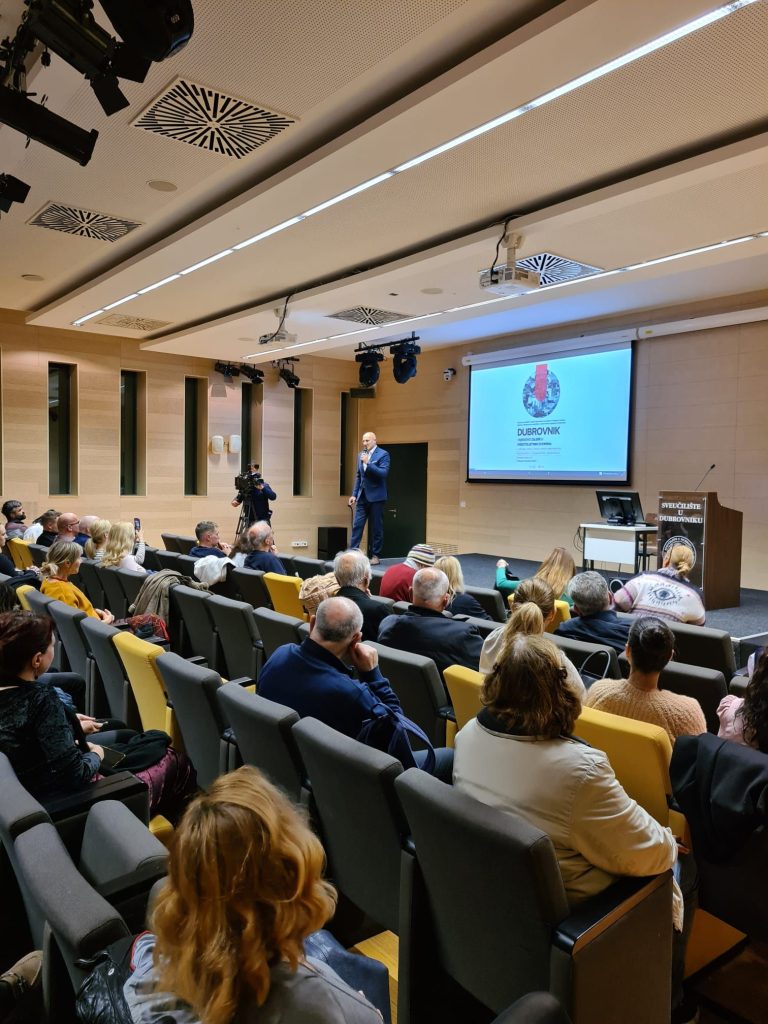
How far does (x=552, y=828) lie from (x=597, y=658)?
1.80 m

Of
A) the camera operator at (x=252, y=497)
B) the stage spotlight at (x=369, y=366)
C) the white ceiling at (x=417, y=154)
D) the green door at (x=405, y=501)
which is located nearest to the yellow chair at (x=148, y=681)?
the white ceiling at (x=417, y=154)

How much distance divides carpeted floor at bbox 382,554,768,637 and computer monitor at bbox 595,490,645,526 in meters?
1.19

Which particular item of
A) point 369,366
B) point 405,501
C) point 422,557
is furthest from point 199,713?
point 405,501

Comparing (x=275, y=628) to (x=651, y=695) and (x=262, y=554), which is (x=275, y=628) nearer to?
(x=651, y=695)

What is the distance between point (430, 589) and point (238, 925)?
251 centimetres

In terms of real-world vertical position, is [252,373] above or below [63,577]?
above

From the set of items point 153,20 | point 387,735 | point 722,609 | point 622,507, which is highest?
point 153,20

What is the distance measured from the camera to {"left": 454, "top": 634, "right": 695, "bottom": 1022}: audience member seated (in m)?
1.59

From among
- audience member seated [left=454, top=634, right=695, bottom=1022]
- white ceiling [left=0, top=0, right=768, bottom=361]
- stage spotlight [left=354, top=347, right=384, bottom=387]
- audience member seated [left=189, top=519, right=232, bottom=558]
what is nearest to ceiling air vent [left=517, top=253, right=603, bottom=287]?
white ceiling [left=0, top=0, right=768, bottom=361]

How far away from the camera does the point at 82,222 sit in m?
5.55

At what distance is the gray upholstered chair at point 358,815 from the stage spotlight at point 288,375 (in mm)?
10776

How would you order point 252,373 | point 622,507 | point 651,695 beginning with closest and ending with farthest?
point 651,695 < point 622,507 < point 252,373

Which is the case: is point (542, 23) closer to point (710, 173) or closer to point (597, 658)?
point (710, 173)

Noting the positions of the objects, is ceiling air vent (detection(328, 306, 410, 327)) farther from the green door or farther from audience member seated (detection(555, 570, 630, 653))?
audience member seated (detection(555, 570, 630, 653))
